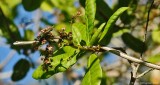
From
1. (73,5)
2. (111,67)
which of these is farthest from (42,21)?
(111,67)

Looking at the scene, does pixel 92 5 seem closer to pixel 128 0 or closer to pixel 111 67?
pixel 128 0

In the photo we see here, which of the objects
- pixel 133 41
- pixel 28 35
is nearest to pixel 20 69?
pixel 28 35

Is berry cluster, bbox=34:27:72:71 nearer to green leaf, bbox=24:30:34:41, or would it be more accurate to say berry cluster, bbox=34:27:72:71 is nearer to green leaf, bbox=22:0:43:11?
green leaf, bbox=22:0:43:11

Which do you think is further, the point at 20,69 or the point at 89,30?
the point at 20,69

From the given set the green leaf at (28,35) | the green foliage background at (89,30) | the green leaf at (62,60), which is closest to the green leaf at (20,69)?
the green foliage background at (89,30)

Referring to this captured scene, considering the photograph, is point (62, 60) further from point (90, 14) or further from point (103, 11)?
point (103, 11)

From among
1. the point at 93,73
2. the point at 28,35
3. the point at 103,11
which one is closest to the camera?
the point at 93,73

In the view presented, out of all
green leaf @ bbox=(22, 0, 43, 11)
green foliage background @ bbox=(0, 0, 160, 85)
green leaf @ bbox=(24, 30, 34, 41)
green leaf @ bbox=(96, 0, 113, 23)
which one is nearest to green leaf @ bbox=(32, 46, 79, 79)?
green foliage background @ bbox=(0, 0, 160, 85)

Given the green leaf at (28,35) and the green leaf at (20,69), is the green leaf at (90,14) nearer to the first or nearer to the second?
the green leaf at (20,69)
